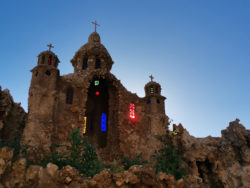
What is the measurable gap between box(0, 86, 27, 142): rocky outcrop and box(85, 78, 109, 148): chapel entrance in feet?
25.1

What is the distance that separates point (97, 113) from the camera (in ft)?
80.1

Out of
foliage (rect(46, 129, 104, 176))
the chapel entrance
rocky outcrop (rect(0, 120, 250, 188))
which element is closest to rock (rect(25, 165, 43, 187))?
rocky outcrop (rect(0, 120, 250, 188))

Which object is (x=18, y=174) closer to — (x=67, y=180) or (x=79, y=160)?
(x=67, y=180)

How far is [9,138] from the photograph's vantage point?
1595cm

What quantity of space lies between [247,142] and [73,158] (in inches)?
715

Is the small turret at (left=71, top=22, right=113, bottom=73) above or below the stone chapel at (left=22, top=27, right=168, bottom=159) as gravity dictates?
above

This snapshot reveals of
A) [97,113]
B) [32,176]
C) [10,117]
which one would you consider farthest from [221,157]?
[10,117]

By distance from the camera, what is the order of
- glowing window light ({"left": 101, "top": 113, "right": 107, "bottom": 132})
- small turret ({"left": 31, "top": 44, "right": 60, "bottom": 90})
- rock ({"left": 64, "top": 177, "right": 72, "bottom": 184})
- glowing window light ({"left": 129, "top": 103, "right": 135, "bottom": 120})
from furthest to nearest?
glowing window light ({"left": 101, "top": 113, "right": 107, "bottom": 132}), glowing window light ({"left": 129, "top": 103, "right": 135, "bottom": 120}), small turret ({"left": 31, "top": 44, "right": 60, "bottom": 90}), rock ({"left": 64, "top": 177, "right": 72, "bottom": 184})

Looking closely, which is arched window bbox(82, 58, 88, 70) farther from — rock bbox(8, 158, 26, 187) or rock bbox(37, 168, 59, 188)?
rock bbox(37, 168, 59, 188)

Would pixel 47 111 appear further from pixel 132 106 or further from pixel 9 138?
pixel 132 106

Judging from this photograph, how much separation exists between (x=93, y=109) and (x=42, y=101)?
7518mm

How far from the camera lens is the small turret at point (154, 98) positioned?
23.6 meters

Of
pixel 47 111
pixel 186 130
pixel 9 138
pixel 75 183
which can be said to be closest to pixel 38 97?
pixel 47 111

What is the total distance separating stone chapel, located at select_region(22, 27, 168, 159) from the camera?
17628 mm
